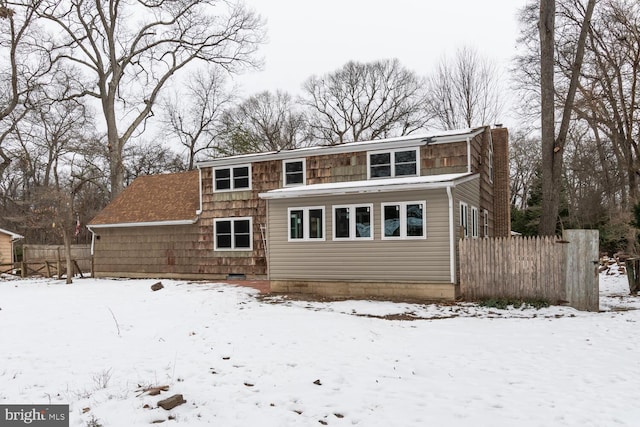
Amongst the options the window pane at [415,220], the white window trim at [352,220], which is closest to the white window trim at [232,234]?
the white window trim at [352,220]

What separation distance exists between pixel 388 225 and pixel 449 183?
2196mm

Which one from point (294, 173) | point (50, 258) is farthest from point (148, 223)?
point (50, 258)

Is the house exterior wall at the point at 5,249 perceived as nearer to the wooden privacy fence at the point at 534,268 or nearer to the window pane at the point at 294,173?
the window pane at the point at 294,173

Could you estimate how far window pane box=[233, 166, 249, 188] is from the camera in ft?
65.7

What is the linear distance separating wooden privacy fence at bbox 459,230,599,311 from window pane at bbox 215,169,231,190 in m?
11.3

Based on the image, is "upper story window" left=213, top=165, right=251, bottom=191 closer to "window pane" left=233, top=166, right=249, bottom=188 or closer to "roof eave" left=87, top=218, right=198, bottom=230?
"window pane" left=233, top=166, right=249, bottom=188

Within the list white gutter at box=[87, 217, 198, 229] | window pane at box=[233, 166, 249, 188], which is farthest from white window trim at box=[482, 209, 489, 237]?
white gutter at box=[87, 217, 198, 229]

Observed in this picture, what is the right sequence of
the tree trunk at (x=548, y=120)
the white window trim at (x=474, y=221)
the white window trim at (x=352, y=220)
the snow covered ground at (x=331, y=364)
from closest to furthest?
the snow covered ground at (x=331, y=364)
the white window trim at (x=352, y=220)
the white window trim at (x=474, y=221)
the tree trunk at (x=548, y=120)

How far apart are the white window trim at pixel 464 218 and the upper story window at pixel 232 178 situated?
368 inches

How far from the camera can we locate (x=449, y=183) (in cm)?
1248

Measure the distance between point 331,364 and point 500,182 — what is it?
1622cm

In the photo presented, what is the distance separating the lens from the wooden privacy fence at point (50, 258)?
83.0ft

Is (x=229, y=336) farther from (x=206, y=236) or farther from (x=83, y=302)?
(x=206, y=236)

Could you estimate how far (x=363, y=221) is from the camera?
46.1ft
